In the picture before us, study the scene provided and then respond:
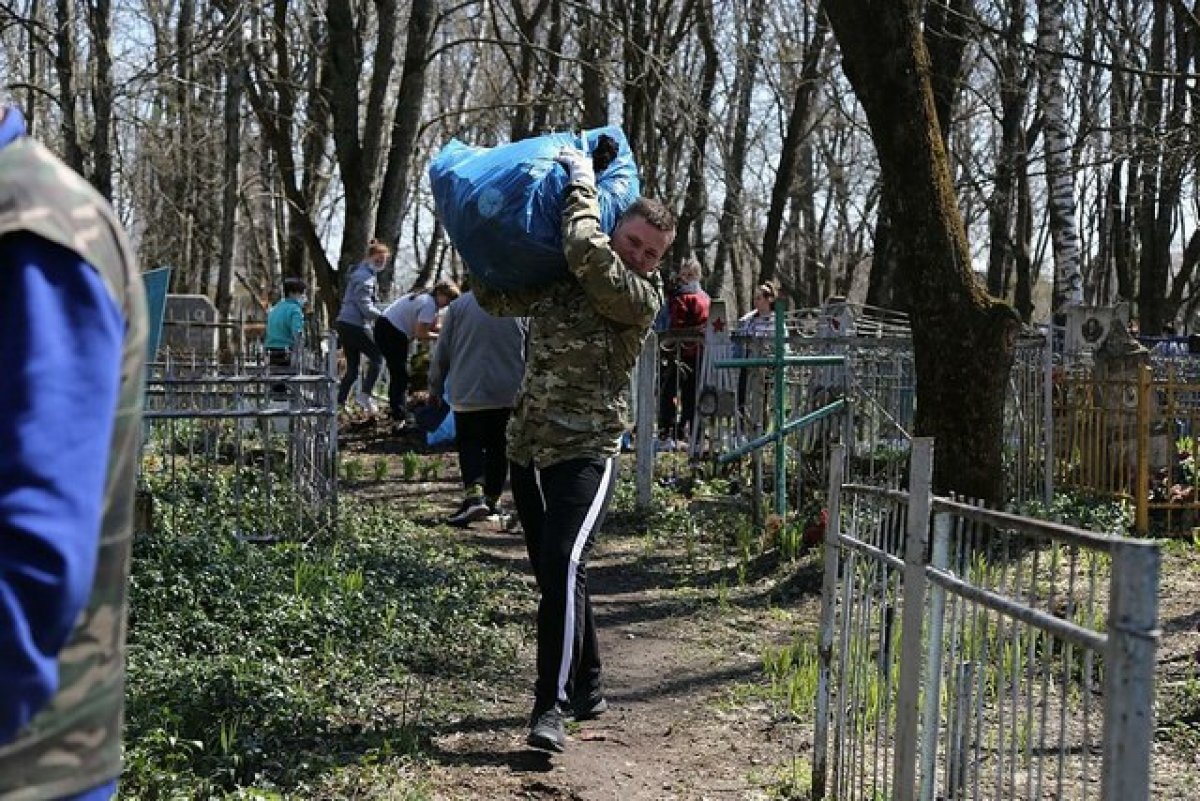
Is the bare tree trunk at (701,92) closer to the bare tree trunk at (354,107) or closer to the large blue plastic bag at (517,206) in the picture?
the bare tree trunk at (354,107)

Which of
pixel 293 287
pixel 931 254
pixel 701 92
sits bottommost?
pixel 931 254

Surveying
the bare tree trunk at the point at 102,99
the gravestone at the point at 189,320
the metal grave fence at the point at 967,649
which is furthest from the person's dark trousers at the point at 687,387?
the metal grave fence at the point at 967,649

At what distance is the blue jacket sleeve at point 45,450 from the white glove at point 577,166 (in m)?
3.74

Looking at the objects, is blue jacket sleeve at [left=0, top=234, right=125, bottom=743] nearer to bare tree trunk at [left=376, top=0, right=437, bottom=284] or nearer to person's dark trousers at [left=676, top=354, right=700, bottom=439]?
person's dark trousers at [left=676, top=354, right=700, bottom=439]

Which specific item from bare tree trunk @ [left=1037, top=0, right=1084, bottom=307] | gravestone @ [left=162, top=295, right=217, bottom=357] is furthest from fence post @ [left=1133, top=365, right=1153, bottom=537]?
gravestone @ [left=162, top=295, right=217, bottom=357]

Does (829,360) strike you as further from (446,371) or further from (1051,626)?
(1051,626)

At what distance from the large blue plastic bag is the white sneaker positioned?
11077 mm

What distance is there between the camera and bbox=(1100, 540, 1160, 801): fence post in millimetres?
2484

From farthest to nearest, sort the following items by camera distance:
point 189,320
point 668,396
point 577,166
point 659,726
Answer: point 189,320
point 668,396
point 659,726
point 577,166

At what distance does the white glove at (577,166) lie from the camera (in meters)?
5.25

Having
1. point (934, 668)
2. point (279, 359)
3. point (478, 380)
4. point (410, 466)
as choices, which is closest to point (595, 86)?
point (279, 359)

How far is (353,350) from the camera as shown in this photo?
1669 cm

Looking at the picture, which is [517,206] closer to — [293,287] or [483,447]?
[483,447]

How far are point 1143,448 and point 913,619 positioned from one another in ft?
28.3
